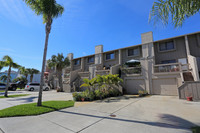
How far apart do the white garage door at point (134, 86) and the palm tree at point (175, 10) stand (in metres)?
11.4

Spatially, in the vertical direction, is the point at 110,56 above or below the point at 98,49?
below

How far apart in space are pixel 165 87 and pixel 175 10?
11.6 metres

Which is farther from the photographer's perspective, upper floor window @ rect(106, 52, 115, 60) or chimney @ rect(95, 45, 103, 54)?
chimney @ rect(95, 45, 103, 54)

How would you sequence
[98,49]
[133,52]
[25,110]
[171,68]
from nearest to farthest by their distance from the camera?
[25,110], [171,68], [133,52], [98,49]

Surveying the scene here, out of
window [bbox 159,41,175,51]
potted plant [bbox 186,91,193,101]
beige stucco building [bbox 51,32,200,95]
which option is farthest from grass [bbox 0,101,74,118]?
window [bbox 159,41,175,51]

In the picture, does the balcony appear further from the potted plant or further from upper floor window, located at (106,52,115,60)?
the potted plant

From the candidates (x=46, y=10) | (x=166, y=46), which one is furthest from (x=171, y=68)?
(x=46, y=10)

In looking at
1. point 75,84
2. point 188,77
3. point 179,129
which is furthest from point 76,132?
point 75,84

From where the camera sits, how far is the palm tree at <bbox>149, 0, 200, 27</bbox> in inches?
126

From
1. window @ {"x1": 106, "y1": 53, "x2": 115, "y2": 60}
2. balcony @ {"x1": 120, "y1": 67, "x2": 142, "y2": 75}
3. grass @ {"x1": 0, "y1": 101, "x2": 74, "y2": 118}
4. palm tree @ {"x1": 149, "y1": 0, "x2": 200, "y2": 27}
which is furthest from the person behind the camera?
window @ {"x1": 106, "y1": 53, "x2": 115, "y2": 60}

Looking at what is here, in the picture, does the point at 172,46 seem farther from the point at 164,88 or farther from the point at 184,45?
the point at 164,88

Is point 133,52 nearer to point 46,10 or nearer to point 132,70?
point 132,70

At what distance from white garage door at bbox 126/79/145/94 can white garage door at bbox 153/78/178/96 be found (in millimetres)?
1624

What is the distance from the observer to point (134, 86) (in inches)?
564
